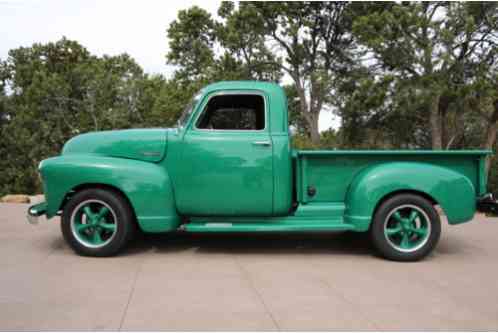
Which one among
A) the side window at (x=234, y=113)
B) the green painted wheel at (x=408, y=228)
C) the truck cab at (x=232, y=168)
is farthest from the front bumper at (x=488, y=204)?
the side window at (x=234, y=113)

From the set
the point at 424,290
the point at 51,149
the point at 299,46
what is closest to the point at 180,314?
the point at 424,290

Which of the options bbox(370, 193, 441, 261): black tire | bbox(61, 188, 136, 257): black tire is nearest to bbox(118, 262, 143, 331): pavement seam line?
bbox(61, 188, 136, 257): black tire

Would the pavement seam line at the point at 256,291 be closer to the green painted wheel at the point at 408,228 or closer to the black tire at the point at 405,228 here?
the black tire at the point at 405,228

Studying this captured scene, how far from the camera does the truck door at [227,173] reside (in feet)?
15.1

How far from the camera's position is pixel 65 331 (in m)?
2.78

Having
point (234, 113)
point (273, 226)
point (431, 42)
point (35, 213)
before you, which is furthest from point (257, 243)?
point (431, 42)

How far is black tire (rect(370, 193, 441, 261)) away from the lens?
449 cm

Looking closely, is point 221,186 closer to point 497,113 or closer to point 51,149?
point 497,113

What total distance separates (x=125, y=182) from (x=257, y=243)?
1858 mm

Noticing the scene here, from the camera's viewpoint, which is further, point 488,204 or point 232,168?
point 488,204

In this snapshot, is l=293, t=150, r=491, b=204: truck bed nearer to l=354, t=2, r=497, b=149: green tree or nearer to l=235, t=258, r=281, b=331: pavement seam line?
l=235, t=258, r=281, b=331: pavement seam line

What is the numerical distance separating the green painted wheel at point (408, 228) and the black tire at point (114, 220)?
278 cm

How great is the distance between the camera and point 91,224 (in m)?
4.58

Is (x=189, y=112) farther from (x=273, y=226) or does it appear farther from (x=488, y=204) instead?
(x=488, y=204)
